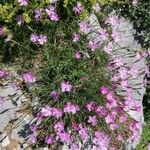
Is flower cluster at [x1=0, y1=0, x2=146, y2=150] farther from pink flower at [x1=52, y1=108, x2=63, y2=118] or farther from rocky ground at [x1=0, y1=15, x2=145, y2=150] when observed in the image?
rocky ground at [x1=0, y1=15, x2=145, y2=150]

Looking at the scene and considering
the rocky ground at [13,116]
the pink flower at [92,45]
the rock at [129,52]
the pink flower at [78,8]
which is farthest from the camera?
the rock at [129,52]

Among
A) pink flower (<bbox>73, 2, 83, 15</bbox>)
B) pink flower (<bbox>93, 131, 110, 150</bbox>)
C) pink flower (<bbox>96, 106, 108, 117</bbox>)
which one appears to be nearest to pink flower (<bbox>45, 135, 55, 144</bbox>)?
pink flower (<bbox>93, 131, 110, 150</bbox>)

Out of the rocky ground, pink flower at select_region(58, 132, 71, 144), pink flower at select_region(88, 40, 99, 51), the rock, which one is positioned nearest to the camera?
pink flower at select_region(58, 132, 71, 144)

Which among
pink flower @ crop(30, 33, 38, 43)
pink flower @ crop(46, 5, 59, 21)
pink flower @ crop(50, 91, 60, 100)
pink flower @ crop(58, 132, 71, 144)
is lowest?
pink flower @ crop(58, 132, 71, 144)

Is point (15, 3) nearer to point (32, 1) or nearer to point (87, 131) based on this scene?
point (32, 1)

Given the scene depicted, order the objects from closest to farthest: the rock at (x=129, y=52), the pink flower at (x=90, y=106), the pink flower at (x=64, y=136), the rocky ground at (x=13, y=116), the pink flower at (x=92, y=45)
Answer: the pink flower at (x=64, y=136)
the pink flower at (x=90, y=106)
the rocky ground at (x=13, y=116)
the pink flower at (x=92, y=45)
the rock at (x=129, y=52)

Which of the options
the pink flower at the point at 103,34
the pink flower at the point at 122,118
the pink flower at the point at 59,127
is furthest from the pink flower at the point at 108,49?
the pink flower at the point at 59,127

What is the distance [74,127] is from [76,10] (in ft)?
4.40

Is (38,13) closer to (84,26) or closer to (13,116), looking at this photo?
(84,26)

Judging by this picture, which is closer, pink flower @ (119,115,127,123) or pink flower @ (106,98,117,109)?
pink flower @ (106,98,117,109)

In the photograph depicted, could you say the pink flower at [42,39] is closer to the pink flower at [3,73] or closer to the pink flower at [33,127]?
the pink flower at [3,73]

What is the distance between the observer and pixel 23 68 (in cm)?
512

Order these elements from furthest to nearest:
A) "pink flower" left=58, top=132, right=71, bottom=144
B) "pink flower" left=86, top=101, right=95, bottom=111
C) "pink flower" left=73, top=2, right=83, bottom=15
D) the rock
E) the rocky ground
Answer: the rock → "pink flower" left=73, top=2, right=83, bottom=15 → the rocky ground → "pink flower" left=86, top=101, right=95, bottom=111 → "pink flower" left=58, top=132, right=71, bottom=144

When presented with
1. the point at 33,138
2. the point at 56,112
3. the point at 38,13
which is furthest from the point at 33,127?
the point at 38,13
